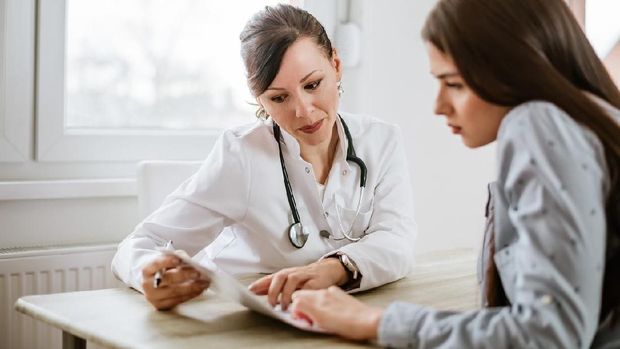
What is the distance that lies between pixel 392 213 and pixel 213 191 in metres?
0.42

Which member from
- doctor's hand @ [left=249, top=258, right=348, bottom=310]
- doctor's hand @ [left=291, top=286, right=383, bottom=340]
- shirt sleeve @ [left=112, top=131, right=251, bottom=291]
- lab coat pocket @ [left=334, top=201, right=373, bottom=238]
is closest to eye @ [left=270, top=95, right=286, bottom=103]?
shirt sleeve @ [left=112, top=131, right=251, bottom=291]

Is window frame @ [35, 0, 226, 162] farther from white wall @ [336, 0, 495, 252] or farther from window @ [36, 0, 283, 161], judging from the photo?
white wall @ [336, 0, 495, 252]

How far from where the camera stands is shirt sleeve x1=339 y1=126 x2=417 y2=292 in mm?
1606

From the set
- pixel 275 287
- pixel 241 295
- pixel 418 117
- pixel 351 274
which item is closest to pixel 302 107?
pixel 351 274

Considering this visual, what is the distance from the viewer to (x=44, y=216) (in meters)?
2.27

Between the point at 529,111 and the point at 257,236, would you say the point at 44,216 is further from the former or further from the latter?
the point at 529,111

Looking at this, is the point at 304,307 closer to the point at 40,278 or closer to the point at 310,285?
the point at 310,285

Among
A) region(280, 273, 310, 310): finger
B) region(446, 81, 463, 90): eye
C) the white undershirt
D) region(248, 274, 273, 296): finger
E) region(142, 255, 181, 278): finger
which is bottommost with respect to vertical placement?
region(248, 274, 273, 296): finger

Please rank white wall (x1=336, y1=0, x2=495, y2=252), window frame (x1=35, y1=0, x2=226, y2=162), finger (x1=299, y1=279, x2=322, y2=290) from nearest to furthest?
finger (x1=299, y1=279, x2=322, y2=290) → window frame (x1=35, y1=0, x2=226, y2=162) → white wall (x1=336, y1=0, x2=495, y2=252)

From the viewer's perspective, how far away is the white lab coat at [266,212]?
171 centimetres

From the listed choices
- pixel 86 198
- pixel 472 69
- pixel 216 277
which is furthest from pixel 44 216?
pixel 472 69

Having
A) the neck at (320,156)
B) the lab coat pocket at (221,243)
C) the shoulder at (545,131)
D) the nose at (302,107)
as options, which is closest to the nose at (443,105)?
the shoulder at (545,131)

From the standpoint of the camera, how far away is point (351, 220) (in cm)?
185

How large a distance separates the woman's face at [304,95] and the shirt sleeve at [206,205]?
0.12 m
